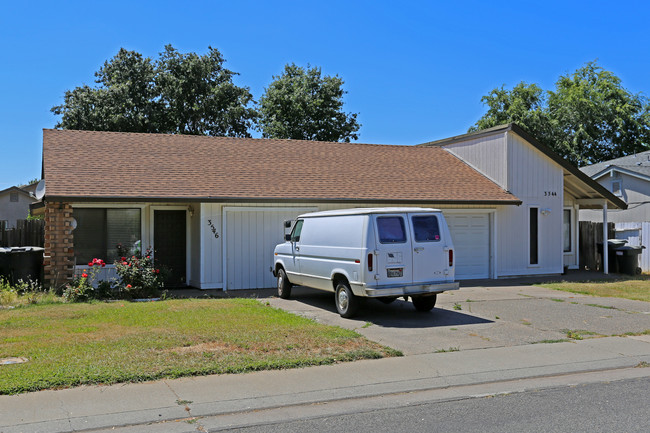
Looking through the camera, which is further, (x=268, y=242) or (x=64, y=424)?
(x=268, y=242)

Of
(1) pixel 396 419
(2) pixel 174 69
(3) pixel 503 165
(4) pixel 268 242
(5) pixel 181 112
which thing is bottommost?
(1) pixel 396 419

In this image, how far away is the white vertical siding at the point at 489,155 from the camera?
20609 millimetres

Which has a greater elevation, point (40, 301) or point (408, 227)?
point (408, 227)

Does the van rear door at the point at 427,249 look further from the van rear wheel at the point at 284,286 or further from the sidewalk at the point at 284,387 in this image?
the van rear wheel at the point at 284,286

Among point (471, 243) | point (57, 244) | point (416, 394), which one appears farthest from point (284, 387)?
point (471, 243)

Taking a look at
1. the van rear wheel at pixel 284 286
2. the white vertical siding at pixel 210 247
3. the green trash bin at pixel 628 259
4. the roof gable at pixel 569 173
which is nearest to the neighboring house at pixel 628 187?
the green trash bin at pixel 628 259

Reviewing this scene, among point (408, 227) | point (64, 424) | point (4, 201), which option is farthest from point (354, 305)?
point (4, 201)

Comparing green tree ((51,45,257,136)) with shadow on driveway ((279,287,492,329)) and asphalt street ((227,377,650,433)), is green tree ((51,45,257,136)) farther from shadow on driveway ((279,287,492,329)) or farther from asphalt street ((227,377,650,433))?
asphalt street ((227,377,650,433))

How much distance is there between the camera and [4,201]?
144 feet

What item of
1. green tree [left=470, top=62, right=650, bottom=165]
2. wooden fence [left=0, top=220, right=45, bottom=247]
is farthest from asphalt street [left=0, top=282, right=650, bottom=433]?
green tree [left=470, top=62, right=650, bottom=165]

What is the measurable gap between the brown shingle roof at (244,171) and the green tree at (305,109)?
15873 millimetres

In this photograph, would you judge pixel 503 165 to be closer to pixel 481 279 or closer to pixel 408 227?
pixel 481 279

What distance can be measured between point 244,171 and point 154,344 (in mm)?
9802

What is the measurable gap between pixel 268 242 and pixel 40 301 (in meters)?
6.02
